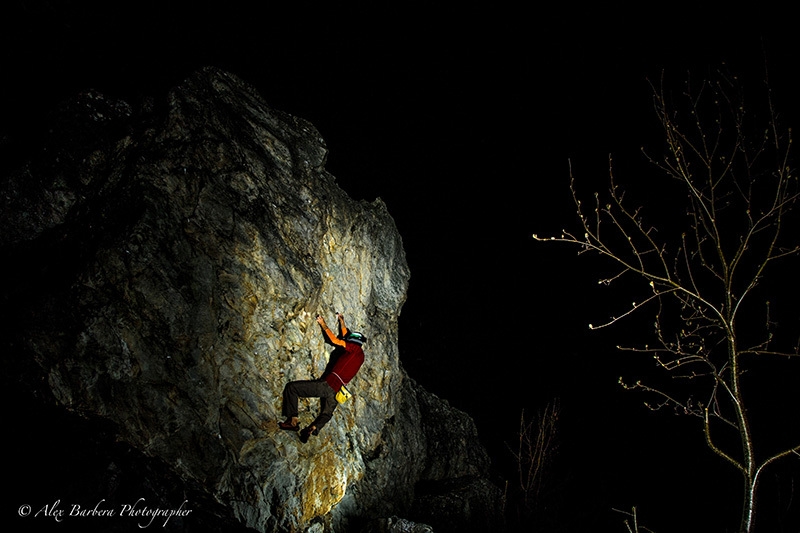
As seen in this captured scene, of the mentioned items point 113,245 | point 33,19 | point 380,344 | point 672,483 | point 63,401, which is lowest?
point 672,483

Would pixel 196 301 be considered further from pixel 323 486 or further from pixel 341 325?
pixel 323 486

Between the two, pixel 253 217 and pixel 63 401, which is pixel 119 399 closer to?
pixel 63 401

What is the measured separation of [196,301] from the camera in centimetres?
694

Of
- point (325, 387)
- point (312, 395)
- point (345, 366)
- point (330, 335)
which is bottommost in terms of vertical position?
point (312, 395)

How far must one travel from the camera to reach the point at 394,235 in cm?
1255

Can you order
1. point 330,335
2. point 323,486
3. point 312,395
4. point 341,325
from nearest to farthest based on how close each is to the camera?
point 312,395 < point 323,486 < point 330,335 < point 341,325

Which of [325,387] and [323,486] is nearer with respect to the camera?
[325,387]

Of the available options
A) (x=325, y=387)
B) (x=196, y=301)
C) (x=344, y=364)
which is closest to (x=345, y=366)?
(x=344, y=364)

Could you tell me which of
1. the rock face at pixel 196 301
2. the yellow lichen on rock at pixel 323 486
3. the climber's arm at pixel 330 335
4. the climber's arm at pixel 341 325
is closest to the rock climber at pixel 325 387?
the climber's arm at pixel 330 335

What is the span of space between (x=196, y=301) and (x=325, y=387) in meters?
2.87

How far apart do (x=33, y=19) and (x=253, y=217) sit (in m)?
9.64

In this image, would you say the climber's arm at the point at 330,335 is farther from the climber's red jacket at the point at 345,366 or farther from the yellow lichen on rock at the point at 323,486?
the yellow lichen on rock at the point at 323,486

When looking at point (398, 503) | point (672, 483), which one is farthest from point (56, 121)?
point (672, 483)

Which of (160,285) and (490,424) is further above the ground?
(160,285)
